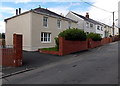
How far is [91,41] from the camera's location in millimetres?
32281

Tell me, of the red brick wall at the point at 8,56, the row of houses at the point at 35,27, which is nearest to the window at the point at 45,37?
the row of houses at the point at 35,27

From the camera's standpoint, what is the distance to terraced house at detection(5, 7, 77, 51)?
2536 centimetres

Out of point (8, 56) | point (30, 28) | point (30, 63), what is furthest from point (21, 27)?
point (8, 56)

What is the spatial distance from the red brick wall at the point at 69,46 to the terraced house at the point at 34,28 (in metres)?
5.22

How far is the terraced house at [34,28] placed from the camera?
25.4m

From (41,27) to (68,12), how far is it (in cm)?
2643

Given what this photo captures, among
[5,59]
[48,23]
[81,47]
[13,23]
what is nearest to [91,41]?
[81,47]

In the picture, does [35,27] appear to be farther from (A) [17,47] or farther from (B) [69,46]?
(A) [17,47]

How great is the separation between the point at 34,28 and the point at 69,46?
6.23 m

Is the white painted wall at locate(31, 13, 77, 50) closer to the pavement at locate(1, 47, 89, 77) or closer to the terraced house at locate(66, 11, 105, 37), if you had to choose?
the pavement at locate(1, 47, 89, 77)

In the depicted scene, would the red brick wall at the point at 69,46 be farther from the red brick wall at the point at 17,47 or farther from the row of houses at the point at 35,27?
the red brick wall at the point at 17,47

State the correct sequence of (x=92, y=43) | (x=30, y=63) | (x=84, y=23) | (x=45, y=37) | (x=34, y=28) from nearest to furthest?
(x=30, y=63) → (x=34, y=28) → (x=45, y=37) → (x=92, y=43) → (x=84, y=23)

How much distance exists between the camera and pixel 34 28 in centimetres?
2578

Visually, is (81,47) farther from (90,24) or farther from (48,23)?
(90,24)
